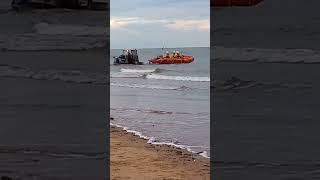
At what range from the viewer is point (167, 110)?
375 inches

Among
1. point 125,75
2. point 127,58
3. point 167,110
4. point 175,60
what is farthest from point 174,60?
point 167,110

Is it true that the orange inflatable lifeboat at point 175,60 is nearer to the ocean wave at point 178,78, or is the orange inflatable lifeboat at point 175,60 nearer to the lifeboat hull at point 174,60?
the lifeboat hull at point 174,60

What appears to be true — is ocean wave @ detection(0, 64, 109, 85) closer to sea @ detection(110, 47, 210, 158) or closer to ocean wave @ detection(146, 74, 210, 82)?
sea @ detection(110, 47, 210, 158)

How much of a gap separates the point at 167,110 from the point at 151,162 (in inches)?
172

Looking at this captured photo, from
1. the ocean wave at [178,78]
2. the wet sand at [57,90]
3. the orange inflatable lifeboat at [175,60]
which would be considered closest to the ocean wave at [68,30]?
Answer: the wet sand at [57,90]

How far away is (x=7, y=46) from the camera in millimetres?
1993
